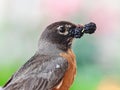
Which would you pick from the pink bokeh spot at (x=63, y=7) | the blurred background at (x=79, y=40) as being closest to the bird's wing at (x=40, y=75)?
the blurred background at (x=79, y=40)

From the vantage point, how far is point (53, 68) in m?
2.62

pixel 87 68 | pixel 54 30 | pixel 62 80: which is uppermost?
pixel 54 30

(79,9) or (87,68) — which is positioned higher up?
(79,9)

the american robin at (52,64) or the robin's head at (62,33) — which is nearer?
the american robin at (52,64)

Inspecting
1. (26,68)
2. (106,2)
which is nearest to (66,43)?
(26,68)

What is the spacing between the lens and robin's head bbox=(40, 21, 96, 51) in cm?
273

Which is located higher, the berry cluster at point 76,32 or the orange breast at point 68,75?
the berry cluster at point 76,32

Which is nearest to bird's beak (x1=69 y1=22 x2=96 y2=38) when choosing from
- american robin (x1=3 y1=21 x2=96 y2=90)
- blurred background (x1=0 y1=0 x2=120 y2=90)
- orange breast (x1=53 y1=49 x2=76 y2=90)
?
american robin (x1=3 y1=21 x2=96 y2=90)

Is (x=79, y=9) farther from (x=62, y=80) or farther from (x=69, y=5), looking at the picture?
(x=62, y=80)

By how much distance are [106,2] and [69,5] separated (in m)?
0.33

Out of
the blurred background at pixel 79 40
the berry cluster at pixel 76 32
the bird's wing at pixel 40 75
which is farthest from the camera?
the blurred background at pixel 79 40

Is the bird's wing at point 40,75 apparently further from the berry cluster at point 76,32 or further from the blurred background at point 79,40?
the blurred background at point 79,40

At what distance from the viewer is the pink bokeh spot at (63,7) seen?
3.85 meters

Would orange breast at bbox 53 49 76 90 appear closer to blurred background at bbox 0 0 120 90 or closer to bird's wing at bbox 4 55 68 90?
bird's wing at bbox 4 55 68 90
